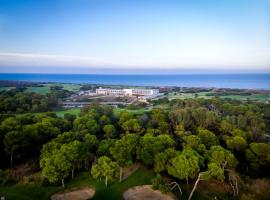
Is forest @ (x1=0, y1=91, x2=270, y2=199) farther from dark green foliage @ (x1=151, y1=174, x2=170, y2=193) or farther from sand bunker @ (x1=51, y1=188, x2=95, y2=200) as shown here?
sand bunker @ (x1=51, y1=188, x2=95, y2=200)

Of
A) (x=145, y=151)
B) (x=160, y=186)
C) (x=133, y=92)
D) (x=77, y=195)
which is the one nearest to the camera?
(x=160, y=186)

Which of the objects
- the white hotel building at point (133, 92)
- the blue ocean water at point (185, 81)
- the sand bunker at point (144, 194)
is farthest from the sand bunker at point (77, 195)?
the white hotel building at point (133, 92)

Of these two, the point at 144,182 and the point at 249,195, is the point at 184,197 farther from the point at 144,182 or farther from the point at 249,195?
the point at 249,195

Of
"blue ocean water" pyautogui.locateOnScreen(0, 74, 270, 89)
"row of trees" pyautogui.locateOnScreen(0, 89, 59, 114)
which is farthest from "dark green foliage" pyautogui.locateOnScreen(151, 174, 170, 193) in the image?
"blue ocean water" pyautogui.locateOnScreen(0, 74, 270, 89)

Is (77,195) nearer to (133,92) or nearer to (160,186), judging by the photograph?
(160,186)

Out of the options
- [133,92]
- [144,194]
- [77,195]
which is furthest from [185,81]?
[77,195]

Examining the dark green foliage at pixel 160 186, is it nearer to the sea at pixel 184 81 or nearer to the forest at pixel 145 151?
the forest at pixel 145 151

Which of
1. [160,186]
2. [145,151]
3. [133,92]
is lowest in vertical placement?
[160,186]

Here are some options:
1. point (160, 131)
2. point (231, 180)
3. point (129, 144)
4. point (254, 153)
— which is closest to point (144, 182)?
point (129, 144)
